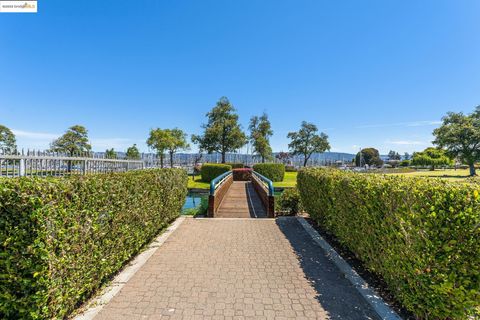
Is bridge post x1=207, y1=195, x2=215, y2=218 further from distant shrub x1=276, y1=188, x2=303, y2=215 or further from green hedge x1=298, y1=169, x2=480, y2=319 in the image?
green hedge x1=298, y1=169, x2=480, y2=319

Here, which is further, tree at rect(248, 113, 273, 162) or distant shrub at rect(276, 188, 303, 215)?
tree at rect(248, 113, 273, 162)

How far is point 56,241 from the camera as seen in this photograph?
7.84ft

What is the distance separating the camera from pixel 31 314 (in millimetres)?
2193

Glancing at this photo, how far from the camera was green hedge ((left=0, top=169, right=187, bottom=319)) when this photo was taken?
217 centimetres

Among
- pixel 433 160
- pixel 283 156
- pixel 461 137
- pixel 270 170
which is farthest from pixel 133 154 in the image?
pixel 433 160

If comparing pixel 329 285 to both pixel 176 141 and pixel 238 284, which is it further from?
pixel 176 141

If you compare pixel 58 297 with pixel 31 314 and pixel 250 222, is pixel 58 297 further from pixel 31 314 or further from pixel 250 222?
pixel 250 222

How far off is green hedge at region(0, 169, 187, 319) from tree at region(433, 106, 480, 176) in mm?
49224

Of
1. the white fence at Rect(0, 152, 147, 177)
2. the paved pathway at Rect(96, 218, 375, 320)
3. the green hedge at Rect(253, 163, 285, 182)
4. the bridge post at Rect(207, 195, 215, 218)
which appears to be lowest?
the paved pathway at Rect(96, 218, 375, 320)

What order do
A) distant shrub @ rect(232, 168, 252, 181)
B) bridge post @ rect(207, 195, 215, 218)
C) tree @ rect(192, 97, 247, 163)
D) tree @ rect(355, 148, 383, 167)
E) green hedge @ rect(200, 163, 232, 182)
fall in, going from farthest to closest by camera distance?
tree @ rect(355, 148, 383, 167), tree @ rect(192, 97, 247, 163), distant shrub @ rect(232, 168, 252, 181), green hedge @ rect(200, 163, 232, 182), bridge post @ rect(207, 195, 215, 218)

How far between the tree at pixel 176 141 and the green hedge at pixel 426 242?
3380 centimetres

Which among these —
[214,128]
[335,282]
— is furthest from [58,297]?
[214,128]

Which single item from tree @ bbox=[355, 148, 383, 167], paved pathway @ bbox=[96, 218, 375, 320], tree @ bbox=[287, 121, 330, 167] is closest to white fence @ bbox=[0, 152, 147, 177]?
paved pathway @ bbox=[96, 218, 375, 320]

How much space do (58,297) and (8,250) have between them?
682mm
